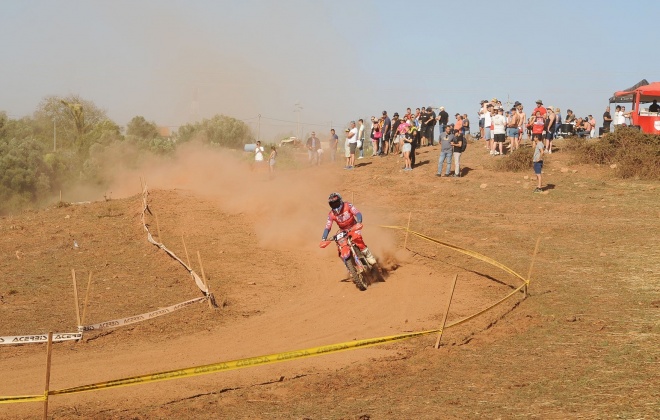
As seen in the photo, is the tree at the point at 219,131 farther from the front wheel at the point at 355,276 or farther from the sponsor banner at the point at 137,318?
the sponsor banner at the point at 137,318

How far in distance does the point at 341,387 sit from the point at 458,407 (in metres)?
1.93

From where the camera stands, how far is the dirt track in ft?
31.6

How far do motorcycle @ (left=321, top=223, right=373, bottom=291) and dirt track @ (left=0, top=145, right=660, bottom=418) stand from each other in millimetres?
422

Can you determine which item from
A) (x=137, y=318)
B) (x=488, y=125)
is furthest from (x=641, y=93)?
(x=137, y=318)

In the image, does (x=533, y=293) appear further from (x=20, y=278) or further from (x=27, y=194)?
(x=27, y=194)

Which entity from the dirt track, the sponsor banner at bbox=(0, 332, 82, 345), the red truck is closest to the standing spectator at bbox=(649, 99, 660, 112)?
the red truck

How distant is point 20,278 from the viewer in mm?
18938

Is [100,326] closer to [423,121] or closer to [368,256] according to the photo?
[368,256]

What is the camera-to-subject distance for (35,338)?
40.8 feet

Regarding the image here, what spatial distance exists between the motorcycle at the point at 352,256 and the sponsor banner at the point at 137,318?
10.6 feet

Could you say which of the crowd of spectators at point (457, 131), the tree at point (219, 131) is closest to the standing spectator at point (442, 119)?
the crowd of spectators at point (457, 131)

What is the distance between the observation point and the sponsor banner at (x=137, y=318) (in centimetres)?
1342

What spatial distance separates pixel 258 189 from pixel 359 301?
57.0ft

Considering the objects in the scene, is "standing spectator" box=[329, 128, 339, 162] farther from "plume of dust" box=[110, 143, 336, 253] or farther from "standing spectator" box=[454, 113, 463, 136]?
"standing spectator" box=[454, 113, 463, 136]
